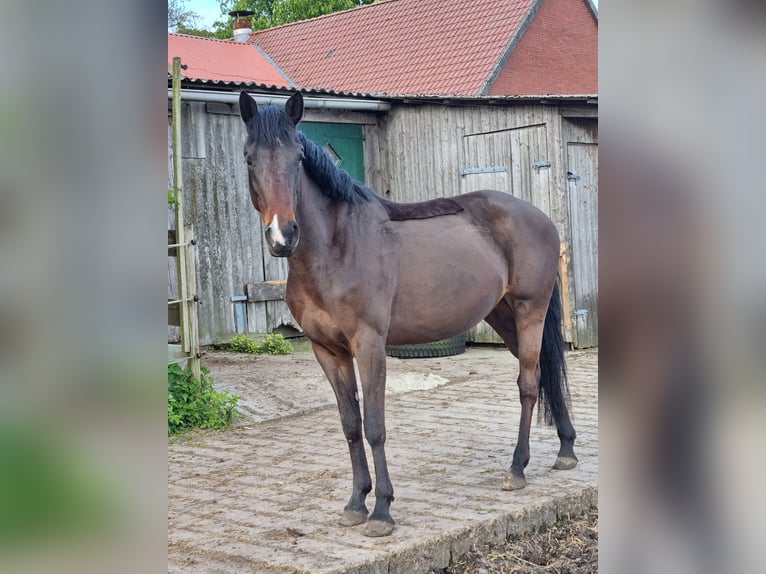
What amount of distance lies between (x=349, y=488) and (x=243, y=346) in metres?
5.48

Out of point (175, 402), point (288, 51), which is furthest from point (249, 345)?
point (288, 51)

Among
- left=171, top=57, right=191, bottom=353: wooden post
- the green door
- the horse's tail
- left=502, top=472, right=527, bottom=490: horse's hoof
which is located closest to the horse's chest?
left=502, top=472, right=527, bottom=490: horse's hoof

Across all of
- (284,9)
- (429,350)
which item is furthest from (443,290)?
(284,9)

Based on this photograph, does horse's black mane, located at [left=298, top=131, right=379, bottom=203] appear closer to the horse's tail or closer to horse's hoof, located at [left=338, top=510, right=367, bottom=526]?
horse's hoof, located at [left=338, top=510, right=367, bottom=526]

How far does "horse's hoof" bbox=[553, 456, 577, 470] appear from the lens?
205 inches

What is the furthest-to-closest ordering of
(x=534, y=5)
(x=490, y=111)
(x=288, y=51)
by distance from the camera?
1. (x=288, y=51)
2. (x=534, y=5)
3. (x=490, y=111)

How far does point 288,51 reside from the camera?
21.2m

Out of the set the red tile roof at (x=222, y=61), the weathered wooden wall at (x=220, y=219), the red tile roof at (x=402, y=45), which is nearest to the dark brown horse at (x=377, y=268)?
the weathered wooden wall at (x=220, y=219)

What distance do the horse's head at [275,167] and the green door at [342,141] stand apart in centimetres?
734

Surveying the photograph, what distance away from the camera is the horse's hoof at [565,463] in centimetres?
521

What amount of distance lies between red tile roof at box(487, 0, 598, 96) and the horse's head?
521 inches

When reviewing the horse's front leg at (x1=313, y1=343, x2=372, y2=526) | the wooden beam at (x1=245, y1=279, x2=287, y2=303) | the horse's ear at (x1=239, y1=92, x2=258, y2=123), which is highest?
the horse's ear at (x1=239, y1=92, x2=258, y2=123)
